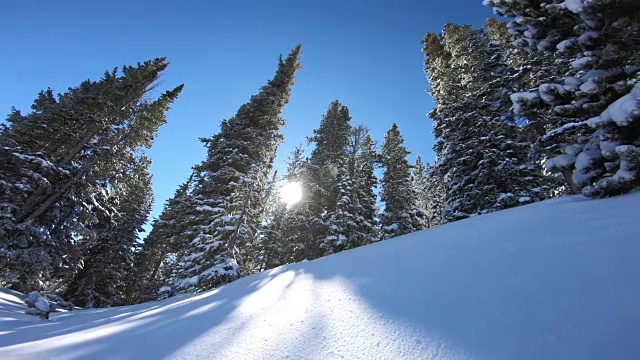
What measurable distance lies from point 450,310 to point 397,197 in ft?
60.8

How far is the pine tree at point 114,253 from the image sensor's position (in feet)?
64.7

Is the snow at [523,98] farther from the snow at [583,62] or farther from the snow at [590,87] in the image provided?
the snow at [583,62]

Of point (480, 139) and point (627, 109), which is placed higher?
point (480, 139)

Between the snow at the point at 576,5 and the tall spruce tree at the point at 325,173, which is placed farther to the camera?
the tall spruce tree at the point at 325,173

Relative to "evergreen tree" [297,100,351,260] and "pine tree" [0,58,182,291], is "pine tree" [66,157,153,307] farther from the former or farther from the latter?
"evergreen tree" [297,100,351,260]

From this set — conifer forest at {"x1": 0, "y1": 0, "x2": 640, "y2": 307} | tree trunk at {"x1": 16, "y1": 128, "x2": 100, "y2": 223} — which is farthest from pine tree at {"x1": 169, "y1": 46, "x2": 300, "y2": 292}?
tree trunk at {"x1": 16, "y1": 128, "x2": 100, "y2": 223}

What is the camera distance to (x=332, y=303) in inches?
142

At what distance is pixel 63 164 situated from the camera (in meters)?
15.9

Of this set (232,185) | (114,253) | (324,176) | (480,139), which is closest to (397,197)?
(324,176)

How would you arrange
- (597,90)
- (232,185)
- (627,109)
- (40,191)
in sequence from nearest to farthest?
(627,109) < (597,90) < (40,191) < (232,185)

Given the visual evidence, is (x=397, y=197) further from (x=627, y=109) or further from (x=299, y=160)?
(x=627, y=109)

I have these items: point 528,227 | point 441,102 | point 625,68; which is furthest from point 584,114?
point 441,102

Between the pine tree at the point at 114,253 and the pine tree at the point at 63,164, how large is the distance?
176 cm

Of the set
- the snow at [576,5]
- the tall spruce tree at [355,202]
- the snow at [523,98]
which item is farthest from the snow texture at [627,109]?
the tall spruce tree at [355,202]
